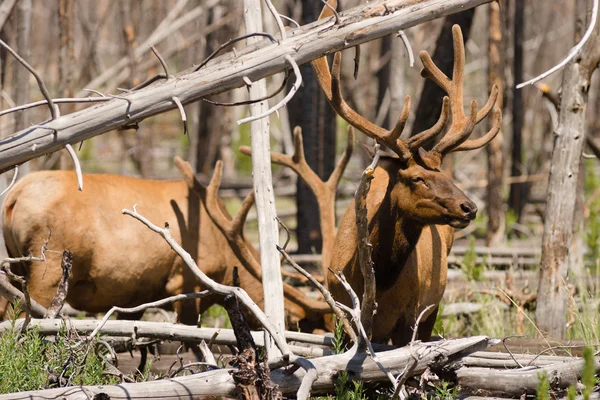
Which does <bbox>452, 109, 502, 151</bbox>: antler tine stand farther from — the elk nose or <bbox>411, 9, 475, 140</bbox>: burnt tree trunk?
<bbox>411, 9, 475, 140</bbox>: burnt tree trunk

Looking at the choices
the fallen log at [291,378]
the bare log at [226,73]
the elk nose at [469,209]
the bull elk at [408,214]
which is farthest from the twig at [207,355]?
the elk nose at [469,209]

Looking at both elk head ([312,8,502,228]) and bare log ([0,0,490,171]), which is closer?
bare log ([0,0,490,171])

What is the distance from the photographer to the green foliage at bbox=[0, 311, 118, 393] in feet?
13.9

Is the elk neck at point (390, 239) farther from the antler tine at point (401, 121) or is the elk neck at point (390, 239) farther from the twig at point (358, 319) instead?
the twig at point (358, 319)

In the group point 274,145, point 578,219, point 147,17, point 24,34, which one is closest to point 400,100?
point 578,219

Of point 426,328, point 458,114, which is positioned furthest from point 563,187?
point 426,328

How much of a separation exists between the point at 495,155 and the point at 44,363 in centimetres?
724

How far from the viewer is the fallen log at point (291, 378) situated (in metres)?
3.93

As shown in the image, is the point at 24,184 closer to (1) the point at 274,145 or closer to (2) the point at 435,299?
(2) the point at 435,299

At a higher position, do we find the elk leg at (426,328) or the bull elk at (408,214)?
the bull elk at (408,214)

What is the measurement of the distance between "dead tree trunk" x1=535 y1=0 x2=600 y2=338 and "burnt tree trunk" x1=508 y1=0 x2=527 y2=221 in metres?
4.86

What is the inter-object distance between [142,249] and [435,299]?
253 cm

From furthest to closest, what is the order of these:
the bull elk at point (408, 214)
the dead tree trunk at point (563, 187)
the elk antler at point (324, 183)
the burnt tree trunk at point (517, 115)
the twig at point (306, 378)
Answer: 1. the burnt tree trunk at point (517, 115)
2. the elk antler at point (324, 183)
3. the dead tree trunk at point (563, 187)
4. the bull elk at point (408, 214)
5. the twig at point (306, 378)

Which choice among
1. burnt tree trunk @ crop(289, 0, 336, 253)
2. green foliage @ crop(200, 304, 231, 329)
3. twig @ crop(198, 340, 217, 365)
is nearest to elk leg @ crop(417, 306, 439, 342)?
twig @ crop(198, 340, 217, 365)
